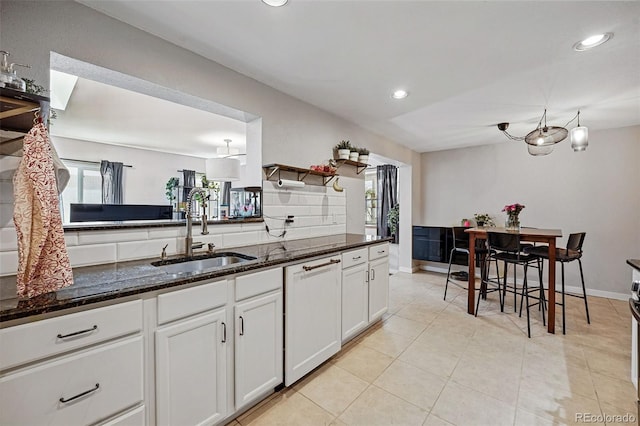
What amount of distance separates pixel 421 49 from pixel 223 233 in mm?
2001

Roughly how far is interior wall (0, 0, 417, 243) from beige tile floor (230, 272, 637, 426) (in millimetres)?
1871

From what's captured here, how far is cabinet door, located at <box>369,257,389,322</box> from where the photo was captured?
2641mm

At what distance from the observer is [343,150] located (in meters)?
3.17

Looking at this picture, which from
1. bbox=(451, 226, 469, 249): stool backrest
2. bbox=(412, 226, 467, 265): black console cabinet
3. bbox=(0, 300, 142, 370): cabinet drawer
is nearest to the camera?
bbox=(0, 300, 142, 370): cabinet drawer

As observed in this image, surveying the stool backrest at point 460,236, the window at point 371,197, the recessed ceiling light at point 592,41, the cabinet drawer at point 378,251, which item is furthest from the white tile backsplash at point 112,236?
the window at point 371,197

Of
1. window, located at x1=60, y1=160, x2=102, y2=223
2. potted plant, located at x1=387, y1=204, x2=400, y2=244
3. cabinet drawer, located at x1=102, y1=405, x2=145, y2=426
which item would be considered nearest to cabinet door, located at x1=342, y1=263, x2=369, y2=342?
cabinet drawer, located at x1=102, y1=405, x2=145, y2=426

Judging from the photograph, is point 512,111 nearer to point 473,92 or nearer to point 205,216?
point 473,92

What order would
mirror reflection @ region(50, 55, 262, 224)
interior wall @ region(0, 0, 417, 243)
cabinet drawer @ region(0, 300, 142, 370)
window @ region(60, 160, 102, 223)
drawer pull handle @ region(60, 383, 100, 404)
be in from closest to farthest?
1. cabinet drawer @ region(0, 300, 142, 370)
2. drawer pull handle @ region(60, 383, 100, 404)
3. interior wall @ region(0, 0, 417, 243)
4. mirror reflection @ region(50, 55, 262, 224)
5. window @ region(60, 160, 102, 223)

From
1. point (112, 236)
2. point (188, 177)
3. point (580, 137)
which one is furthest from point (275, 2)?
point (188, 177)

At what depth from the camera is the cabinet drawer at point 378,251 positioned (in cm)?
262

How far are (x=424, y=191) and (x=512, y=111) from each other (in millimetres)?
2450

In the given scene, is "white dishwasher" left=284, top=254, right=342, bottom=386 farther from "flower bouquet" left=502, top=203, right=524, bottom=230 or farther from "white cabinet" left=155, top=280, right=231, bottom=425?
"flower bouquet" left=502, top=203, right=524, bottom=230

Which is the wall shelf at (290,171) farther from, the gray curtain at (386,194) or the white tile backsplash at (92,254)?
the gray curtain at (386,194)

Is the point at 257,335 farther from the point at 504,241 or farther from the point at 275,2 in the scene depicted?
the point at 504,241
